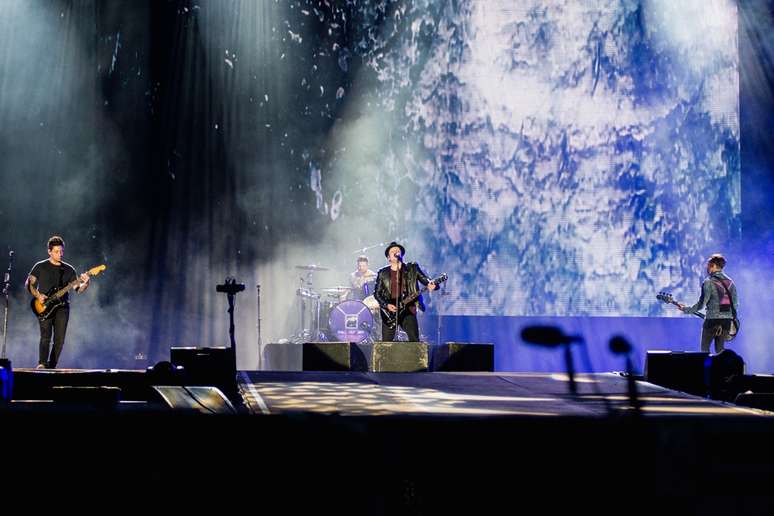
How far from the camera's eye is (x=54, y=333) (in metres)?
9.98

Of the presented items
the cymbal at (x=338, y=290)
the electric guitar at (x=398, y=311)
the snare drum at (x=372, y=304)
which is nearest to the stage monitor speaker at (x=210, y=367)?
the electric guitar at (x=398, y=311)

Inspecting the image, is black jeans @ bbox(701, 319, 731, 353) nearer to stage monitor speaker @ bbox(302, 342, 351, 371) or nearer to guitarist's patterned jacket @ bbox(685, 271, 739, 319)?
guitarist's patterned jacket @ bbox(685, 271, 739, 319)

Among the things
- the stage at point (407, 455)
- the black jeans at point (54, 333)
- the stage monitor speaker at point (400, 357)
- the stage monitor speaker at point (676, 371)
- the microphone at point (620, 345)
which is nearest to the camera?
the stage at point (407, 455)

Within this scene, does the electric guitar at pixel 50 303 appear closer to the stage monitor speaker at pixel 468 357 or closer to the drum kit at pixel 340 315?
the drum kit at pixel 340 315

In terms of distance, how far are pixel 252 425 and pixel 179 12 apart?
13.7 m

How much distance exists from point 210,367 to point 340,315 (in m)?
5.70

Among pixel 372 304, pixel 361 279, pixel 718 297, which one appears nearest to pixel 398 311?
pixel 372 304

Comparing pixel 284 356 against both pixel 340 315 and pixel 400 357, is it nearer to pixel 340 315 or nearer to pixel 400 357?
pixel 340 315

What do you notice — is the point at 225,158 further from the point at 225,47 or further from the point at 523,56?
the point at 523,56

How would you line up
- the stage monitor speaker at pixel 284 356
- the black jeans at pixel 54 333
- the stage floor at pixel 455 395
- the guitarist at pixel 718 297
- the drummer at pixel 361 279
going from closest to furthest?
the stage floor at pixel 455 395, the black jeans at pixel 54 333, the guitarist at pixel 718 297, the stage monitor speaker at pixel 284 356, the drummer at pixel 361 279

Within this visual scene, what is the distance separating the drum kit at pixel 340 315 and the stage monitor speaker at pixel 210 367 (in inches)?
216

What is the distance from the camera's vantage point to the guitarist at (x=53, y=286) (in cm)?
991

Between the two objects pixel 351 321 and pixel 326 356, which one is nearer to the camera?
pixel 326 356

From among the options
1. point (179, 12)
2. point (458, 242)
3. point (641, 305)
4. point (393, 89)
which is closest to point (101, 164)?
point (179, 12)
